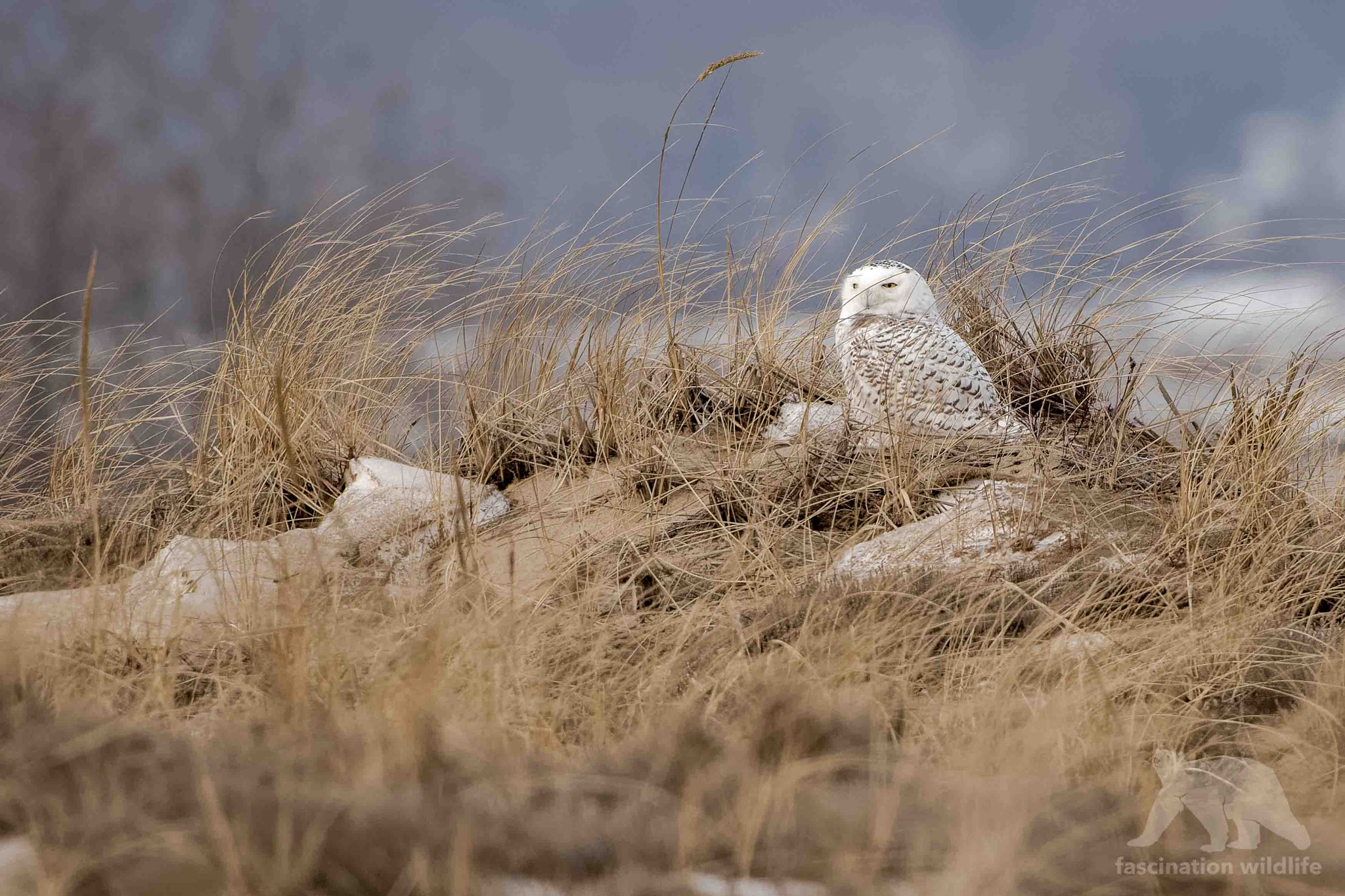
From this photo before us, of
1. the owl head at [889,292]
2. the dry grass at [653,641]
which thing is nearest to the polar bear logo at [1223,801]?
the dry grass at [653,641]

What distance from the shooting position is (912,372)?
11.7ft

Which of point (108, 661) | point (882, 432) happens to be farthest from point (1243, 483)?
point (108, 661)

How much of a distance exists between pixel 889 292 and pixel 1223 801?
2490mm

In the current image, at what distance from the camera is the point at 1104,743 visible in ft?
6.10

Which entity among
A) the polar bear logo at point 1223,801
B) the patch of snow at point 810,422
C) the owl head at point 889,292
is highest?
the owl head at point 889,292

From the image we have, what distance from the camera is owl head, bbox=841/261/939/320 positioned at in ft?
12.3

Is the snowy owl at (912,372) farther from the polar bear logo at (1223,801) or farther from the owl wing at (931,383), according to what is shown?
the polar bear logo at (1223,801)

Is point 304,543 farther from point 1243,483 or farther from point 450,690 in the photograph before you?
point 1243,483

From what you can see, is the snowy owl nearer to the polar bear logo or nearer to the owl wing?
the owl wing

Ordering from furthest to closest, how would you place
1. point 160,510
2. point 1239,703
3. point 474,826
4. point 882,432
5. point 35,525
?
point 160,510, point 35,525, point 882,432, point 1239,703, point 474,826

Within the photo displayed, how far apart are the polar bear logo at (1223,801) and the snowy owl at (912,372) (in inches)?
70.4

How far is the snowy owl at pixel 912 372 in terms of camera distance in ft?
11.7

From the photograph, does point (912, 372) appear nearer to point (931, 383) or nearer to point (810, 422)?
point (931, 383)

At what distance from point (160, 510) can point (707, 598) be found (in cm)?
249
